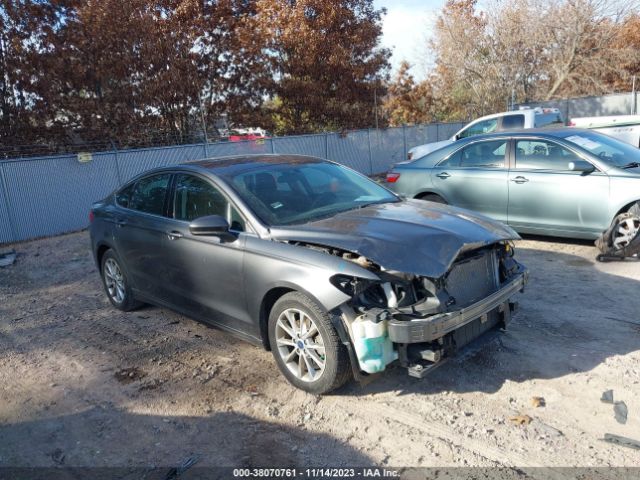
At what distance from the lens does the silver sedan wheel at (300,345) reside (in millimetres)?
3672

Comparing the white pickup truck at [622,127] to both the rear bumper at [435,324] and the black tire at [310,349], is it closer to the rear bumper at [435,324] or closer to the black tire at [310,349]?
the rear bumper at [435,324]

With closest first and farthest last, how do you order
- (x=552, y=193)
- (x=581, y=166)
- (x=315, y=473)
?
(x=315, y=473)
(x=581, y=166)
(x=552, y=193)

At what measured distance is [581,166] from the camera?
21.5 ft

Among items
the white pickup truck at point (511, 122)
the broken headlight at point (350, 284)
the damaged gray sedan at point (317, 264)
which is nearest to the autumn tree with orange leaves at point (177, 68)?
the white pickup truck at point (511, 122)

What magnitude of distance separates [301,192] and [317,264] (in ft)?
3.91

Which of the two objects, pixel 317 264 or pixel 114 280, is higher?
pixel 317 264

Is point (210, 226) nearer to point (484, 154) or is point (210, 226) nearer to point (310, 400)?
point (310, 400)

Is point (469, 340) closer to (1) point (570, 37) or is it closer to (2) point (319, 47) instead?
(2) point (319, 47)

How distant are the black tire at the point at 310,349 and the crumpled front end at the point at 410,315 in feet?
0.41

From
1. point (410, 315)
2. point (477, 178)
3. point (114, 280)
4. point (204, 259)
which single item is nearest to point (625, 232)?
point (477, 178)

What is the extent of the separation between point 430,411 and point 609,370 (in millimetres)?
1455

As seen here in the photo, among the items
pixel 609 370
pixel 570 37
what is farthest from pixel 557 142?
pixel 570 37

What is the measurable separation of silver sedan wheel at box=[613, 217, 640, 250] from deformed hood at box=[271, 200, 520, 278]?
290 cm

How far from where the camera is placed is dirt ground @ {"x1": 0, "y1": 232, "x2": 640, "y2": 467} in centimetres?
319
